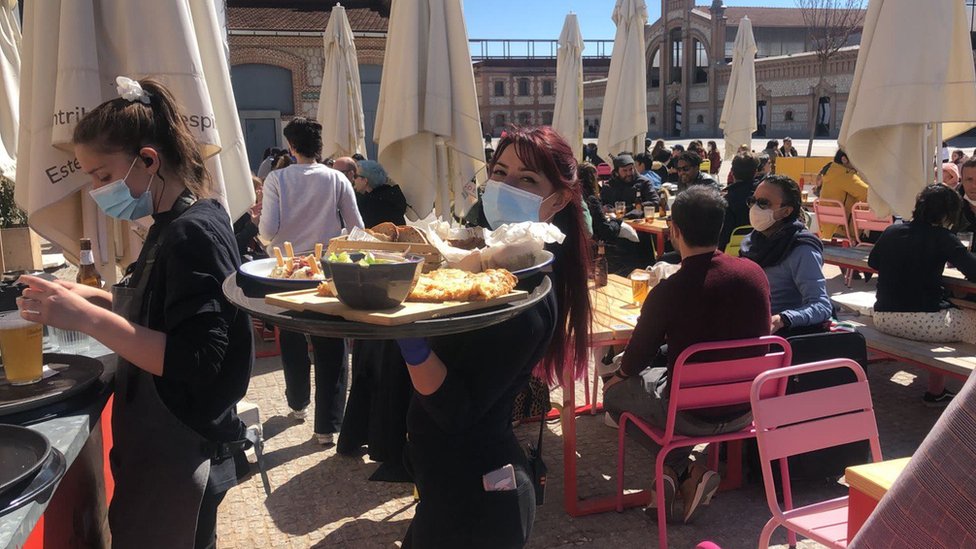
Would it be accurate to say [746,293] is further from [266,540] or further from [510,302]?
[266,540]

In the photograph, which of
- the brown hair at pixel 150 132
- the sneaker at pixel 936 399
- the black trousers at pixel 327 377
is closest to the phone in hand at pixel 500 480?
the brown hair at pixel 150 132

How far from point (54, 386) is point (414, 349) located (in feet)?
3.42

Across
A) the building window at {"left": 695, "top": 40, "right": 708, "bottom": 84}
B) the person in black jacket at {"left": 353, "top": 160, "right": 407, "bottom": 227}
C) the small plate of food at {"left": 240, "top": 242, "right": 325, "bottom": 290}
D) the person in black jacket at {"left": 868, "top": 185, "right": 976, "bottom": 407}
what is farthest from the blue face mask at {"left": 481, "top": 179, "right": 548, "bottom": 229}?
the building window at {"left": 695, "top": 40, "right": 708, "bottom": 84}

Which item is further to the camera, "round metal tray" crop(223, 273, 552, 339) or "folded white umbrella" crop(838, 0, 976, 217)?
"folded white umbrella" crop(838, 0, 976, 217)

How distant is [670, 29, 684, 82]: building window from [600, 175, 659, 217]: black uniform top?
49.0m

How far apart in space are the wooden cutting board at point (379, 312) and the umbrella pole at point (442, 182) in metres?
4.49

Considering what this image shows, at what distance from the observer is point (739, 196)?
22.7 feet

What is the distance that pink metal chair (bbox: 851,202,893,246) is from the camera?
318 inches

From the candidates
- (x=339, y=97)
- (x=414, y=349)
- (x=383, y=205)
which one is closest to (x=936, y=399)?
(x=383, y=205)

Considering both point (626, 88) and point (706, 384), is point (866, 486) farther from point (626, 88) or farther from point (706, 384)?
point (626, 88)

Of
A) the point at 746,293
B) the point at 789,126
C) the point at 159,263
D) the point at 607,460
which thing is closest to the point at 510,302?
the point at 159,263

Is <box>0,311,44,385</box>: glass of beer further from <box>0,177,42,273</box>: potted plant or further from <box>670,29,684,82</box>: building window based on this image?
<box>670,29,684,82</box>: building window

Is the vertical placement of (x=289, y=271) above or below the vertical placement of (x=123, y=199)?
below

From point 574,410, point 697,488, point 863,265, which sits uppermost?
point 863,265
